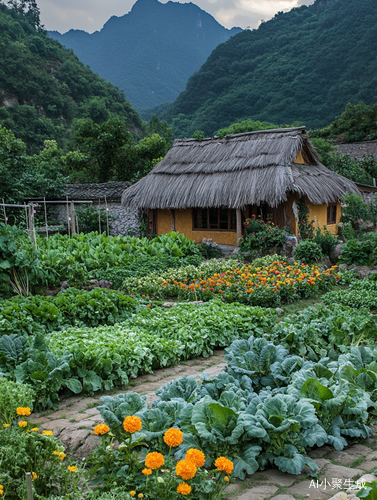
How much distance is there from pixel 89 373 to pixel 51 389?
417 mm

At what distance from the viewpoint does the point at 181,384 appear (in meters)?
3.35

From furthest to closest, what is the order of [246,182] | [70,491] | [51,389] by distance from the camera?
[246,182] → [51,389] → [70,491]

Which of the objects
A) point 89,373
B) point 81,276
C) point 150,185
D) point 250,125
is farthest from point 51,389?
point 250,125

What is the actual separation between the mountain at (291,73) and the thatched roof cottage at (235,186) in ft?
70.8

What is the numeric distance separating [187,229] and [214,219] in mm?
1146

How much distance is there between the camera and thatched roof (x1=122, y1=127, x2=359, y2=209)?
1302cm

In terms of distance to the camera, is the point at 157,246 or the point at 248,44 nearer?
the point at 157,246

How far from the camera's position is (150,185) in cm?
1548

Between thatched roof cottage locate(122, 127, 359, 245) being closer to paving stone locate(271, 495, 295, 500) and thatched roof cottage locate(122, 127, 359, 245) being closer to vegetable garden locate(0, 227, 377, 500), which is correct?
vegetable garden locate(0, 227, 377, 500)

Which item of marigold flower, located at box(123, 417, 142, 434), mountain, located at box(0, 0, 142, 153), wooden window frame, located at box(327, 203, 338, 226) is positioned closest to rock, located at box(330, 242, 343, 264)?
wooden window frame, located at box(327, 203, 338, 226)

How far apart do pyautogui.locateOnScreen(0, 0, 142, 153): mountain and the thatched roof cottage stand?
889 inches

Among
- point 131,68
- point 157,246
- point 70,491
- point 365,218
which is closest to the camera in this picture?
point 70,491

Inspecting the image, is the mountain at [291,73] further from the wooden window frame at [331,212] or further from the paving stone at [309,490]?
the paving stone at [309,490]

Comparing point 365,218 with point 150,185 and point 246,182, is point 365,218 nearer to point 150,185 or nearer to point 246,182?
point 246,182
